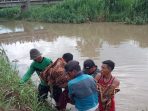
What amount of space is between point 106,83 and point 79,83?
0.77 meters

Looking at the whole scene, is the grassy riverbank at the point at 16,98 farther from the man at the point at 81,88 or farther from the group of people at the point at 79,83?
the man at the point at 81,88

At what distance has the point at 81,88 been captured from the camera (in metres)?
4.77

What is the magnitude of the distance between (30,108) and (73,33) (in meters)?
13.9

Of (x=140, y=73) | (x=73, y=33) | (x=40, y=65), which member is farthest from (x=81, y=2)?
(x=40, y=65)

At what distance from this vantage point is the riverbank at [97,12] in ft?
74.6

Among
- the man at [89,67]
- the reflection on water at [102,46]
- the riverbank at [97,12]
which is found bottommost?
the reflection on water at [102,46]

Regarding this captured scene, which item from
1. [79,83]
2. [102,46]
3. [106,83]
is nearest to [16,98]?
[106,83]

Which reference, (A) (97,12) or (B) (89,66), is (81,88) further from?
(A) (97,12)

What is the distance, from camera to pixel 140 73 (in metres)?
10.3

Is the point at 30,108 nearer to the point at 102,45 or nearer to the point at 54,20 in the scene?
the point at 102,45

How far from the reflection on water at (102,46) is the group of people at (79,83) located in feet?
5.77

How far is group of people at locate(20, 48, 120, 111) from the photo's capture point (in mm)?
4809

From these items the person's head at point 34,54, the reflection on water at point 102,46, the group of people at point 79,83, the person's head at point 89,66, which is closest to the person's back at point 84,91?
the group of people at point 79,83

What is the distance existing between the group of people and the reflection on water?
1758mm
